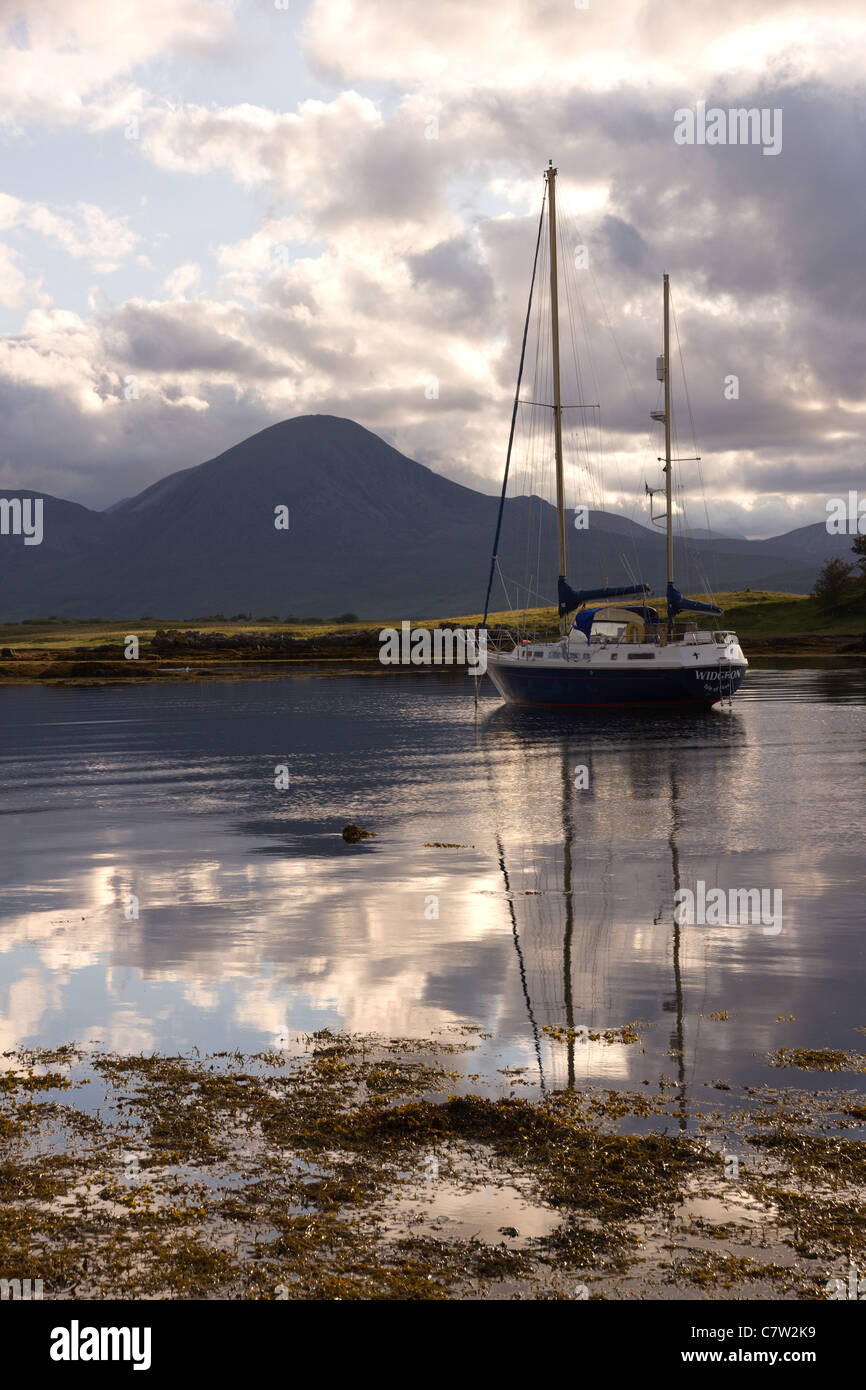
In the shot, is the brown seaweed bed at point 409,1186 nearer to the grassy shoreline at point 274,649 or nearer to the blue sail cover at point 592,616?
the blue sail cover at point 592,616

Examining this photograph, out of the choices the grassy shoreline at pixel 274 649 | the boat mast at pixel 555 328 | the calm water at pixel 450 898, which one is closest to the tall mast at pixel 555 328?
the boat mast at pixel 555 328

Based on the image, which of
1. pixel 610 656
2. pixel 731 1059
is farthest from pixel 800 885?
pixel 610 656

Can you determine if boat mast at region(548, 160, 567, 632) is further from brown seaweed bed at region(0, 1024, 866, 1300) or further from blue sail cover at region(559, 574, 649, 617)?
brown seaweed bed at region(0, 1024, 866, 1300)

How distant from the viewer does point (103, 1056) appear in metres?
14.4

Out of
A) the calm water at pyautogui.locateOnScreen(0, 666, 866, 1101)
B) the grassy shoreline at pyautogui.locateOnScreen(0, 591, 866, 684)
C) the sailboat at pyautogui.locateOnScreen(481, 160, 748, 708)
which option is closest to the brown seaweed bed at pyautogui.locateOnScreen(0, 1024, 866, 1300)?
the calm water at pyautogui.locateOnScreen(0, 666, 866, 1101)

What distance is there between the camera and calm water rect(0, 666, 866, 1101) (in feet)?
50.7

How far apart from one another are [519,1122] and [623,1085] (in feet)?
5.29

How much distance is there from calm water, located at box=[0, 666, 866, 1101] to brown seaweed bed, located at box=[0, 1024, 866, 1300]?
51.2 inches

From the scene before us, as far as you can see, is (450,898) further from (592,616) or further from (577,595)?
(577,595)

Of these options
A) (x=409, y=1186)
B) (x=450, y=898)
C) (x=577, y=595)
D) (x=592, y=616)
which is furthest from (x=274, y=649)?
(x=409, y=1186)

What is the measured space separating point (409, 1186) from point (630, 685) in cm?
5997

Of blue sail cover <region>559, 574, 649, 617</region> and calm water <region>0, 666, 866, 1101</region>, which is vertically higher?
blue sail cover <region>559, 574, 649, 617</region>

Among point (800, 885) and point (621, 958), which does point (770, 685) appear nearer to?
point (800, 885)

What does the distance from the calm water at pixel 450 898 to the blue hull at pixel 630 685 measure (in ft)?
47.3
